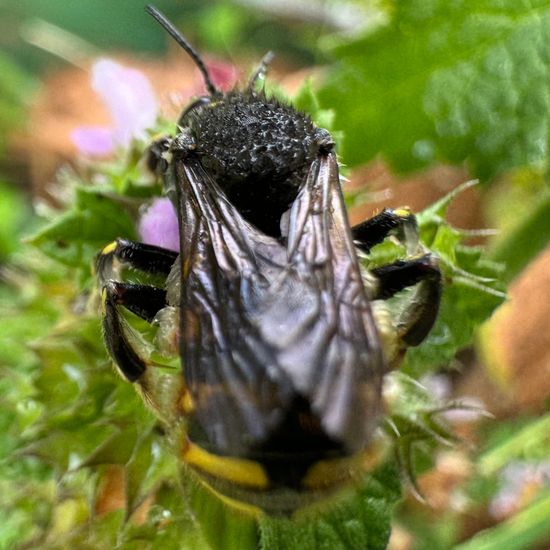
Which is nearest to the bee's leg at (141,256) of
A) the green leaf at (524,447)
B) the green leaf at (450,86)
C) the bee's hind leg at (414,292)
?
the bee's hind leg at (414,292)

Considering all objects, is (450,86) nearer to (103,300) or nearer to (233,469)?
(103,300)

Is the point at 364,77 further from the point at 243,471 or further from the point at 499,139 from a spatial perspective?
the point at 243,471

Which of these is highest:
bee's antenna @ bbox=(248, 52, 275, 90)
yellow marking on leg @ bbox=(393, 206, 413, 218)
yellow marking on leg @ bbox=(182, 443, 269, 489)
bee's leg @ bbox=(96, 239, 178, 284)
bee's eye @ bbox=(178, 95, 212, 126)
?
bee's antenna @ bbox=(248, 52, 275, 90)

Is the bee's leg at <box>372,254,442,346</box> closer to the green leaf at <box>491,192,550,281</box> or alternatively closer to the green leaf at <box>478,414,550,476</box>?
the green leaf at <box>491,192,550,281</box>

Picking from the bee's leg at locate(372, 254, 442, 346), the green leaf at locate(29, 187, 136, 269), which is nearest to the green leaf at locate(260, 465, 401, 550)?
the bee's leg at locate(372, 254, 442, 346)

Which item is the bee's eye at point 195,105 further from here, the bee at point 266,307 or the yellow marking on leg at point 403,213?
the yellow marking on leg at point 403,213

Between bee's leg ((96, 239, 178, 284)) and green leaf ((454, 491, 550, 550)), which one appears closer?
bee's leg ((96, 239, 178, 284))

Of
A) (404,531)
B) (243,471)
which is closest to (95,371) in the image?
(243,471)
